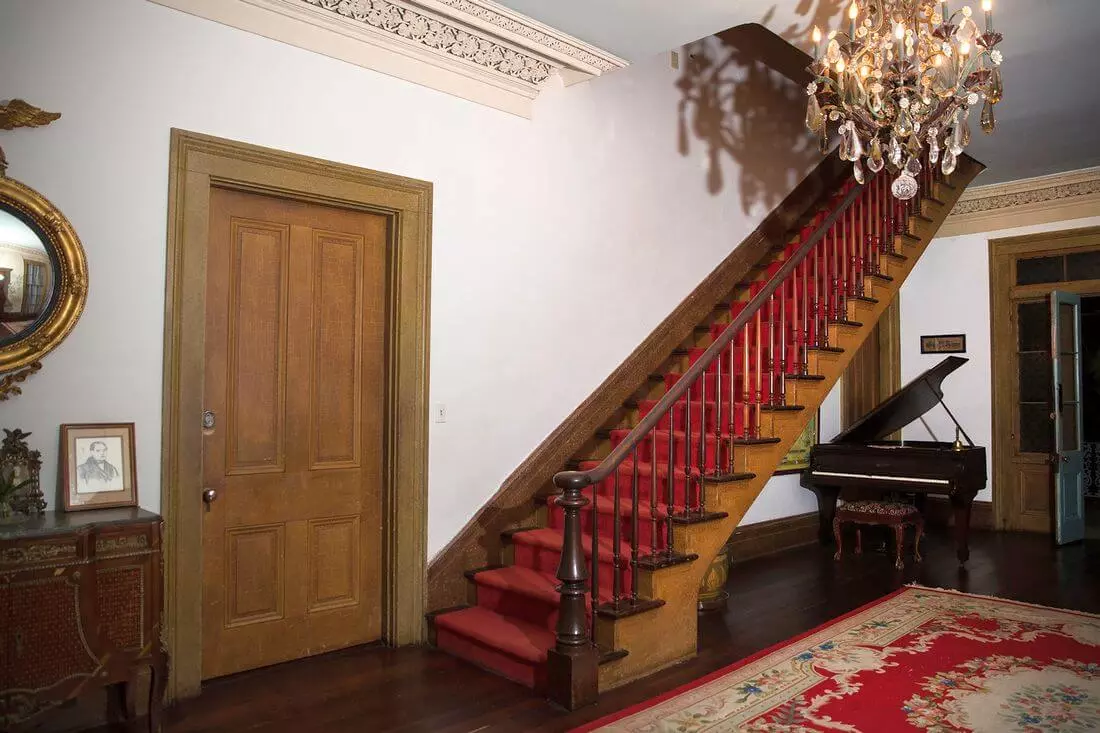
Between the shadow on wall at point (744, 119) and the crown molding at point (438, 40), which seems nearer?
the crown molding at point (438, 40)

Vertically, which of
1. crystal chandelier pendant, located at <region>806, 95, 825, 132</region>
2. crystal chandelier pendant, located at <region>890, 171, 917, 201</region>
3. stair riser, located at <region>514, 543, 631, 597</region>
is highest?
crystal chandelier pendant, located at <region>806, 95, 825, 132</region>

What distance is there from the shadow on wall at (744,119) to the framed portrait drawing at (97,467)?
4347mm

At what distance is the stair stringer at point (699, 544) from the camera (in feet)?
11.8

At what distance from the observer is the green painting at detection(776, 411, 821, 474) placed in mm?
6957

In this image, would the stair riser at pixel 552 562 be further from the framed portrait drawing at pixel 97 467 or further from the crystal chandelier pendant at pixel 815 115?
the crystal chandelier pendant at pixel 815 115

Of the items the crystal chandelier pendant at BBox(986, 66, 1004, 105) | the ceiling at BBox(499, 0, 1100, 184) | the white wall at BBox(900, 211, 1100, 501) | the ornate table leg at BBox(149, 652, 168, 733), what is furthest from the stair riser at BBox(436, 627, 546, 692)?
the white wall at BBox(900, 211, 1100, 501)

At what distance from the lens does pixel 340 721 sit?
3.13 meters

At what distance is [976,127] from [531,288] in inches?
160

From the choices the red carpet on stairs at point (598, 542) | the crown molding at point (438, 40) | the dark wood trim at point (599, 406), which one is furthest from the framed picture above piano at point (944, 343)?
the crown molding at point (438, 40)

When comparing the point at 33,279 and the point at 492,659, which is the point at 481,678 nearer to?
the point at 492,659

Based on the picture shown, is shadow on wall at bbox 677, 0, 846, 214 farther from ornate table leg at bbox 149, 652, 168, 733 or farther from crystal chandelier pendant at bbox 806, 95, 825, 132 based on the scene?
ornate table leg at bbox 149, 652, 168, 733

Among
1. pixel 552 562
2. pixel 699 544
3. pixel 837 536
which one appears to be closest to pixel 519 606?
pixel 552 562

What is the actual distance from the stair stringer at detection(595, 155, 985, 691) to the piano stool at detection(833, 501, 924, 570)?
1704 mm

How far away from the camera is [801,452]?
7152 mm
